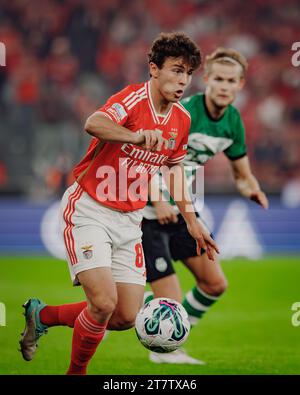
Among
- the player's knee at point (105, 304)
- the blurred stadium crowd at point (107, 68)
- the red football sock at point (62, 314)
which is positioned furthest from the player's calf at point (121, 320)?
the blurred stadium crowd at point (107, 68)

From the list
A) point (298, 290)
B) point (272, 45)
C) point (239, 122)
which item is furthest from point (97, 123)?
point (272, 45)

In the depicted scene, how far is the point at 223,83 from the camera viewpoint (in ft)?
20.6

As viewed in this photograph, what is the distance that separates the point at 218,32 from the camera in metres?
18.1

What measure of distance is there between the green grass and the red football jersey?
1.33 m

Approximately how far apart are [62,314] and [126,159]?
3.67 feet

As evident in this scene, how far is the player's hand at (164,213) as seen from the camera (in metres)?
6.04

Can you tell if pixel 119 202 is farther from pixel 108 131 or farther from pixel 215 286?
pixel 215 286

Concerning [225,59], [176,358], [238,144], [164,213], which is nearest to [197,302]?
[176,358]

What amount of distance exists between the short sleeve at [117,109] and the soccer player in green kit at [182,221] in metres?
1.33

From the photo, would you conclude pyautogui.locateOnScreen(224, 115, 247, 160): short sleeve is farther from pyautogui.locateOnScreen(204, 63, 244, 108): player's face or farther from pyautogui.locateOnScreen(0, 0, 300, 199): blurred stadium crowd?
pyautogui.locateOnScreen(0, 0, 300, 199): blurred stadium crowd

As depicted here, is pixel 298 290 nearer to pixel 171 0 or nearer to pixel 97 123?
pixel 97 123

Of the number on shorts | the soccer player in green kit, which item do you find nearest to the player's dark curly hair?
the number on shorts

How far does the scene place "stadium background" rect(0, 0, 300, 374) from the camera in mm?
10855

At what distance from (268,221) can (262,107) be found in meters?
4.08
